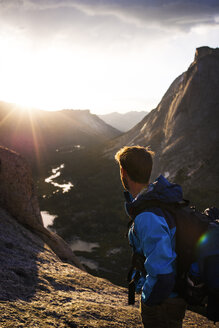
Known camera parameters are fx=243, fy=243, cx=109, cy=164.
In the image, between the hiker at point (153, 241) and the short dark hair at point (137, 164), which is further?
the short dark hair at point (137, 164)

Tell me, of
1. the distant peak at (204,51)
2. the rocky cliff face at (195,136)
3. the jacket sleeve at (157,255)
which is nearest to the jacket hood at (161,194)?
the jacket sleeve at (157,255)

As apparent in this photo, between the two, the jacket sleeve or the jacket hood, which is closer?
the jacket sleeve

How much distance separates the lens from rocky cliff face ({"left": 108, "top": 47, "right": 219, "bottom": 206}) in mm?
27406

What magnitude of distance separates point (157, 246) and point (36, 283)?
188 inches

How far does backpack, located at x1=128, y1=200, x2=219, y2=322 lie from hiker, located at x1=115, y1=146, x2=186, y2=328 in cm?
8

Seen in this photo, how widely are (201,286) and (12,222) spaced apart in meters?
8.70

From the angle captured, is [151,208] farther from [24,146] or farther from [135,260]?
[24,146]

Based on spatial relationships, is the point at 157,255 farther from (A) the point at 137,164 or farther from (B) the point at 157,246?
(A) the point at 137,164

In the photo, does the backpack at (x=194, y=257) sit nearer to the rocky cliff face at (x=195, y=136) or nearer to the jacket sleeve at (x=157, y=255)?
the jacket sleeve at (x=157, y=255)

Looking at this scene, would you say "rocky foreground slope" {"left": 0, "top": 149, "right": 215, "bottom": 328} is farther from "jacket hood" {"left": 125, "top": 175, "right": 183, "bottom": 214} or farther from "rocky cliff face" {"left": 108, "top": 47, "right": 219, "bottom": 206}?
"rocky cliff face" {"left": 108, "top": 47, "right": 219, "bottom": 206}

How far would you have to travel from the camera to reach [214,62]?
39188 millimetres

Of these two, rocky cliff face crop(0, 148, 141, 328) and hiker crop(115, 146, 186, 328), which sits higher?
hiker crop(115, 146, 186, 328)

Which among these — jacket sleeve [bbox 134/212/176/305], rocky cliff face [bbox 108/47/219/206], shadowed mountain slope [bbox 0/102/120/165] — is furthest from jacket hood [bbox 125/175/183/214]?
shadowed mountain slope [bbox 0/102/120/165]

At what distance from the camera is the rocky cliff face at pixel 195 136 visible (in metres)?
27.4
